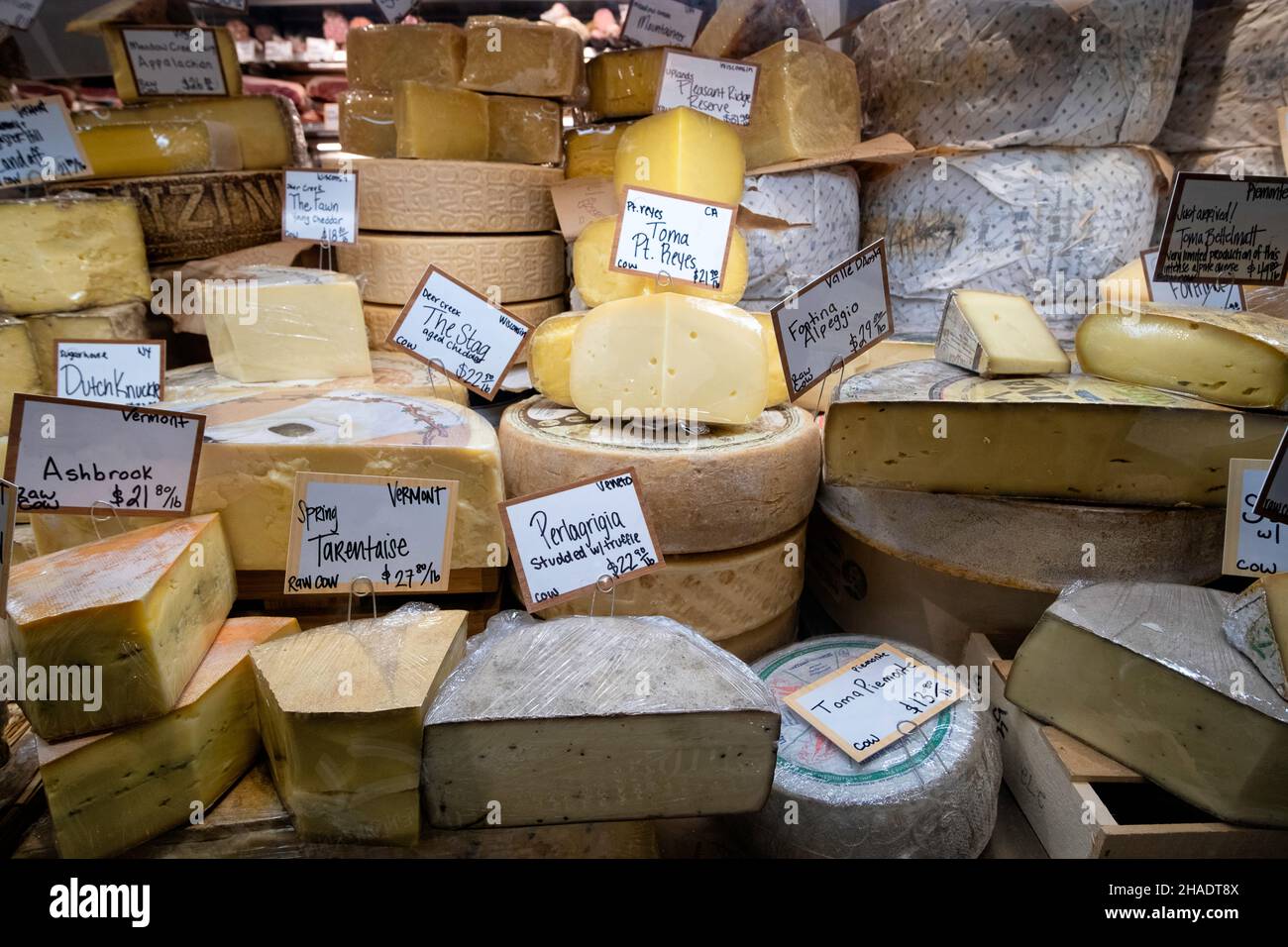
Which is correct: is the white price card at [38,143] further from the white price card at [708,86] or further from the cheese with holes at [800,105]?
the cheese with holes at [800,105]

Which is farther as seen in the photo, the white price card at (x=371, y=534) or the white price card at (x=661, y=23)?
the white price card at (x=661, y=23)

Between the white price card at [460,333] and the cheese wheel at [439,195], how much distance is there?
0.46 m

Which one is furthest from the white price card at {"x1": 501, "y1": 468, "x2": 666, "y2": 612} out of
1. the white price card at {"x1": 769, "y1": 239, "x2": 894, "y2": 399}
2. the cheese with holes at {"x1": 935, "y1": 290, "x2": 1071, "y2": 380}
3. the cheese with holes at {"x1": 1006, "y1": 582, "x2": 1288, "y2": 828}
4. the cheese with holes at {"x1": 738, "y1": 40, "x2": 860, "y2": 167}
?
the cheese with holes at {"x1": 738, "y1": 40, "x2": 860, "y2": 167}

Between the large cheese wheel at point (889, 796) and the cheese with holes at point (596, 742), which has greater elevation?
the cheese with holes at point (596, 742)

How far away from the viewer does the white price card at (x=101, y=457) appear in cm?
98

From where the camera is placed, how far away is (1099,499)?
1.21 m

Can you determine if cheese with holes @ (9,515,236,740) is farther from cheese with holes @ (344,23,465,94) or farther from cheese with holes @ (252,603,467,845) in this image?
cheese with holes @ (344,23,465,94)

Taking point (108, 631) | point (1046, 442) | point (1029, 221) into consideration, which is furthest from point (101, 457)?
point (1029, 221)

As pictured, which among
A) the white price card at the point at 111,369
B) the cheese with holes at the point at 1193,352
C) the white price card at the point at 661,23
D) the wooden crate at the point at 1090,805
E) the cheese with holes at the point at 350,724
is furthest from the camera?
the white price card at the point at 661,23

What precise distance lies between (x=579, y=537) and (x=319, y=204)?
1.24 metres

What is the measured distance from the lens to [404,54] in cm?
199

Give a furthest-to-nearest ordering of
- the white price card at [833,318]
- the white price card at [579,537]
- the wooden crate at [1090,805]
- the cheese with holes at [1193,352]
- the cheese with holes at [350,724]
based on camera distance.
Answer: the white price card at [833,318], the cheese with holes at [1193,352], the white price card at [579,537], the wooden crate at [1090,805], the cheese with holes at [350,724]

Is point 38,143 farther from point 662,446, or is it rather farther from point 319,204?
point 662,446

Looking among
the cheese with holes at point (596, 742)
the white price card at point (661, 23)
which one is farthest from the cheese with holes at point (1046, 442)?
the white price card at point (661, 23)
